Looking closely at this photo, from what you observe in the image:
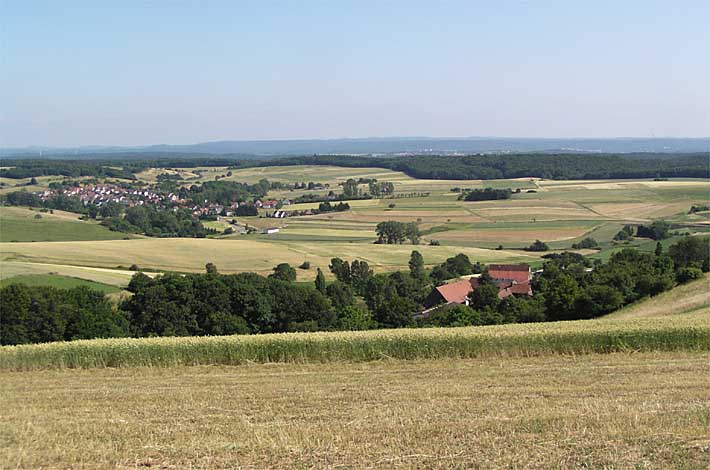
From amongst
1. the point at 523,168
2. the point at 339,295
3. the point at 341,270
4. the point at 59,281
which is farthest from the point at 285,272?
the point at 523,168

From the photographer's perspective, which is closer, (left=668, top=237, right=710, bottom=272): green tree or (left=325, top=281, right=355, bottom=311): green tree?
(left=668, top=237, right=710, bottom=272): green tree

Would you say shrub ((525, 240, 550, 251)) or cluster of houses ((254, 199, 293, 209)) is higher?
cluster of houses ((254, 199, 293, 209))

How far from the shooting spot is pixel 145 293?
31750 millimetres

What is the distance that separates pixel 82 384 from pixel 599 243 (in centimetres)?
5298

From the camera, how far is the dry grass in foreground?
892 cm

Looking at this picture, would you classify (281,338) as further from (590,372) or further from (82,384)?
(590,372)

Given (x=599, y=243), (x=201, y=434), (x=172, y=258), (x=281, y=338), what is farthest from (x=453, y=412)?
(x=599, y=243)

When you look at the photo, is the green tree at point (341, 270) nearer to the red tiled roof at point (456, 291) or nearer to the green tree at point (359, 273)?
the green tree at point (359, 273)

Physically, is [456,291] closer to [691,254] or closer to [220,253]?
[691,254]

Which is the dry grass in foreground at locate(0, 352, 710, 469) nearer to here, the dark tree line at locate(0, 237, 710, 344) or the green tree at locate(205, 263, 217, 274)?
the dark tree line at locate(0, 237, 710, 344)

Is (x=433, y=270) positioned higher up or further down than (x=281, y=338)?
further down

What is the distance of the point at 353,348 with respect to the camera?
18.2 m

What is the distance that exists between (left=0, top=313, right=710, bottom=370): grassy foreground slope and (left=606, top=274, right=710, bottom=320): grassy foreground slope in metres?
9.08

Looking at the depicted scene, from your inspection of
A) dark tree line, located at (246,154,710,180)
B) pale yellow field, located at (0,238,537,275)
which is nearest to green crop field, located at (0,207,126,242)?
pale yellow field, located at (0,238,537,275)
